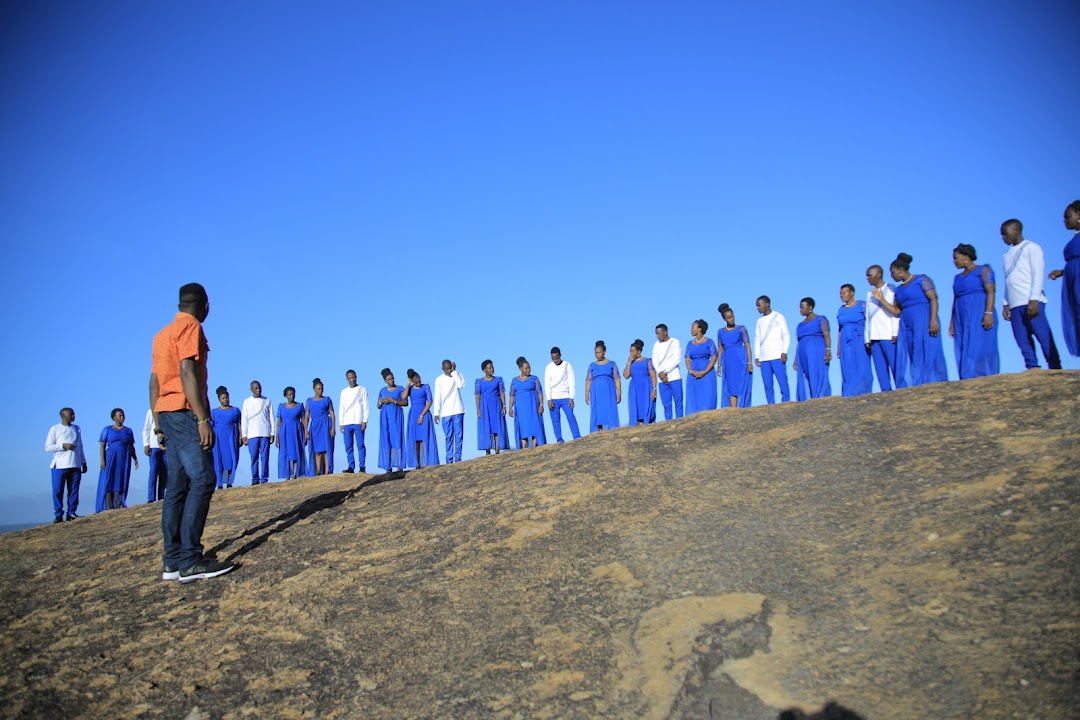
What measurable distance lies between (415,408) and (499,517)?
7.28 metres

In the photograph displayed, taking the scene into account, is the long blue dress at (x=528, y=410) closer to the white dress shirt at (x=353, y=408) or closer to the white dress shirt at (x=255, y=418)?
the white dress shirt at (x=353, y=408)

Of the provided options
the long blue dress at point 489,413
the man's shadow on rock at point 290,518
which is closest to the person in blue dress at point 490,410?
the long blue dress at point 489,413

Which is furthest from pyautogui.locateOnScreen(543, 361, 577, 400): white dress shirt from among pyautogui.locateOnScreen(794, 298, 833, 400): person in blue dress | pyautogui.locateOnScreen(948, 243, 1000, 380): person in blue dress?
pyautogui.locateOnScreen(948, 243, 1000, 380): person in blue dress

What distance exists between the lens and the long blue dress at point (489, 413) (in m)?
12.8

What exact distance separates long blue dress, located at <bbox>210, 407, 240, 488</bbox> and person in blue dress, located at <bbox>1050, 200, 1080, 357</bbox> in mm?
11613

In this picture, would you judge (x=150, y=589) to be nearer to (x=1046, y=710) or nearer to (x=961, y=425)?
(x=1046, y=710)

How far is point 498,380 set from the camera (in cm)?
1293

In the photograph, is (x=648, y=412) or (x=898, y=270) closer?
(x=898, y=270)

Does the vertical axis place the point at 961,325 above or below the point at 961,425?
above

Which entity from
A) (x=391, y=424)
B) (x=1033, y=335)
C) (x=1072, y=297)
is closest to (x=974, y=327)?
(x=1033, y=335)

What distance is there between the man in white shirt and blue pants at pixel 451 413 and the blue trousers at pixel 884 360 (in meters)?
6.28

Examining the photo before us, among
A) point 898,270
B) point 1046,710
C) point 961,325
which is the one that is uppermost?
point 898,270

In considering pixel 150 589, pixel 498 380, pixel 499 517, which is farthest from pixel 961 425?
pixel 498 380

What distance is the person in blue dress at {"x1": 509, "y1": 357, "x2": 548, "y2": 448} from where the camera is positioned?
12625 mm
